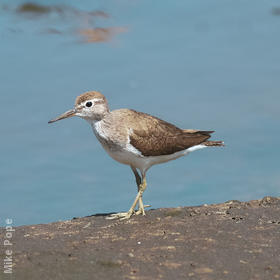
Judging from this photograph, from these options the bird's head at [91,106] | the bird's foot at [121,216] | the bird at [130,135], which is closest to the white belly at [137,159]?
the bird at [130,135]

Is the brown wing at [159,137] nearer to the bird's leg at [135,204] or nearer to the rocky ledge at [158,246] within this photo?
the bird's leg at [135,204]

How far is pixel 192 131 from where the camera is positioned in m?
12.5

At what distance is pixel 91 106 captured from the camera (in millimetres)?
11234

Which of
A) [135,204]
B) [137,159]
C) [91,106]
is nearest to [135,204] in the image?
[135,204]

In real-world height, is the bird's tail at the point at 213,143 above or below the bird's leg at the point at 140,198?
above

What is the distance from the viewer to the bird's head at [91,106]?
36.9 feet

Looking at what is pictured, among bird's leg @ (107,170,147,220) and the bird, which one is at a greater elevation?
the bird

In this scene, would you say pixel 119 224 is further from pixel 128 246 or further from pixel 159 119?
pixel 159 119

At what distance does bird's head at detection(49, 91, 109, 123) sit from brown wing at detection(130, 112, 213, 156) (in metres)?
0.69

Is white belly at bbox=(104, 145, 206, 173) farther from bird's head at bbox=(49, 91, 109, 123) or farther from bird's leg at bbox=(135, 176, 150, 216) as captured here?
bird's head at bbox=(49, 91, 109, 123)

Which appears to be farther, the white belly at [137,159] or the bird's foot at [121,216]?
the bird's foot at [121,216]

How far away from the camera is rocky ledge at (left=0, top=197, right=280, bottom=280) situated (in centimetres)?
870

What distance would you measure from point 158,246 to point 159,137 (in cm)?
266

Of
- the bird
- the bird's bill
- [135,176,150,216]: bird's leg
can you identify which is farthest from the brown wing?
the bird's bill
